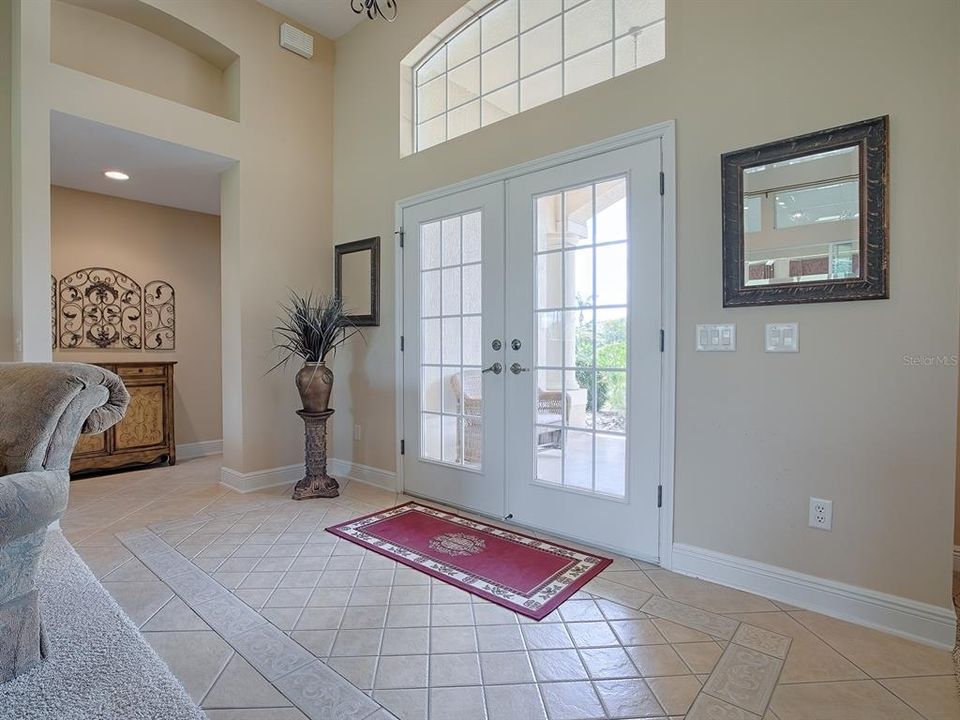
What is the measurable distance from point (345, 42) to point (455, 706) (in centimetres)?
446

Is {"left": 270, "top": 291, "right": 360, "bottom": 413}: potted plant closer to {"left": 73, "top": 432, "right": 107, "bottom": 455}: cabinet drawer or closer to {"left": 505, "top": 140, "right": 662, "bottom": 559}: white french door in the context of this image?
{"left": 505, "top": 140, "right": 662, "bottom": 559}: white french door

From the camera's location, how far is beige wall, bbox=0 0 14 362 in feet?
9.42

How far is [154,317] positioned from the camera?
15.2 feet

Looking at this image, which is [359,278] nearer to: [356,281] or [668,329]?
[356,281]

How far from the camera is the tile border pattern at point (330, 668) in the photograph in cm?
142

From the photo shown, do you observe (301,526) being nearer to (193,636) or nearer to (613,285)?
(193,636)

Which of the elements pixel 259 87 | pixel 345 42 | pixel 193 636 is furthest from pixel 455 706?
pixel 345 42

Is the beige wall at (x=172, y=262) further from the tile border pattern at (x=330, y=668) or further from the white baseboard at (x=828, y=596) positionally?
the white baseboard at (x=828, y=596)

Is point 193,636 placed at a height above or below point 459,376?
below

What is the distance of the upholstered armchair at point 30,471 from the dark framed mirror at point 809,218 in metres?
2.46

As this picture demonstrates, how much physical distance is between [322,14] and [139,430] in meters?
3.63

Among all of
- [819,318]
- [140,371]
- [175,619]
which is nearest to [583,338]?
[819,318]

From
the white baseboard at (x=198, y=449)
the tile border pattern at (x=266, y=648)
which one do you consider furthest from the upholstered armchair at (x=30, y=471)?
the white baseboard at (x=198, y=449)

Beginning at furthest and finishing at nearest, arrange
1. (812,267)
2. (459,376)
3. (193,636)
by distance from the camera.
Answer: (459,376), (812,267), (193,636)
